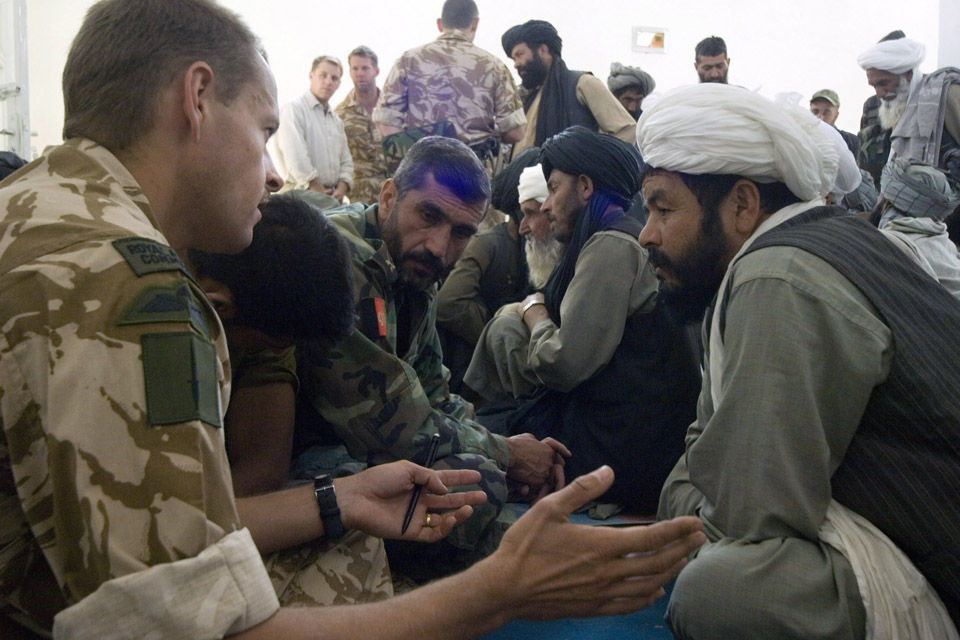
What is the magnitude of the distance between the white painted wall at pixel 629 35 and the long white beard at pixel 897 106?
9.72 ft

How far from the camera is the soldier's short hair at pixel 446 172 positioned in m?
2.92

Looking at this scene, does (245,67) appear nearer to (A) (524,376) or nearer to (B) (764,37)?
(A) (524,376)

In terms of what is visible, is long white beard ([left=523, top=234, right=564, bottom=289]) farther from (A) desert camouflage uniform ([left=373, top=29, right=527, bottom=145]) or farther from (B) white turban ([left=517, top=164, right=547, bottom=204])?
(A) desert camouflage uniform ([left=373, top=29, right=527, bottom=145])

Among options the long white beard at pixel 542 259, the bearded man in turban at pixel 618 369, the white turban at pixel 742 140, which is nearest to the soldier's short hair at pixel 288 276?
the white turban at pixel 742 140

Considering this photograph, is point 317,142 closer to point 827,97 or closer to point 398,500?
point 827,97

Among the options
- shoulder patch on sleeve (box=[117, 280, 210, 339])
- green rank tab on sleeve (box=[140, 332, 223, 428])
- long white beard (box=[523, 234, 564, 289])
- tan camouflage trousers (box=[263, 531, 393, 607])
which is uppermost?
shoulder patch on sleeve (box=[117, 280, 210, 339])

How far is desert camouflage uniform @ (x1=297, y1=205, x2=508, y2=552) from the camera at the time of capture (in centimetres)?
235

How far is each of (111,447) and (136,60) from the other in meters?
0.63

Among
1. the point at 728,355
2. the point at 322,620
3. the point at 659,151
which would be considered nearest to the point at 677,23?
the point at 659,151

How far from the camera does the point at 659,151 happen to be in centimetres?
242

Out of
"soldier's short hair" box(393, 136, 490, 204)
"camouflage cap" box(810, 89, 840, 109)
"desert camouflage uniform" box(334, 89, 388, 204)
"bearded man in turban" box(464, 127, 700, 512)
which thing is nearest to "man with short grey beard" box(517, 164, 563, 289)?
"bearded man in turban" box(464, 127, 700, 512)

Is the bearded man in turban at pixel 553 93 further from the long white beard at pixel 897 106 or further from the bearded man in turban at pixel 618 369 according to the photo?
the long white beard at pixel 897 106

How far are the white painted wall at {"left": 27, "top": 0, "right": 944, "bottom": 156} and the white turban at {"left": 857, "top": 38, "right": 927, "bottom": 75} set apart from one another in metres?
2.97

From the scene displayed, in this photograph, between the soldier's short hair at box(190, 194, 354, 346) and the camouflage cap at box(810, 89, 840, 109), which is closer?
the soldier's short hair at box(190, 194, 354, 346)
